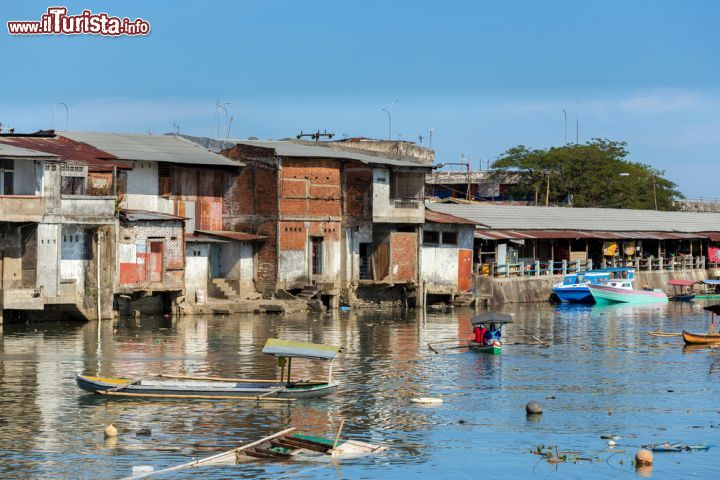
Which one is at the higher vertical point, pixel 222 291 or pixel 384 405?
pixel 222 291

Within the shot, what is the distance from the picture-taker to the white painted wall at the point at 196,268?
192 ft

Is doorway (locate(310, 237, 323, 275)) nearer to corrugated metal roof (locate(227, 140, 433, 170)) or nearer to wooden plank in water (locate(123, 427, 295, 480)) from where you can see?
corrugated metal roof (locate(227, 140, 433, 170))

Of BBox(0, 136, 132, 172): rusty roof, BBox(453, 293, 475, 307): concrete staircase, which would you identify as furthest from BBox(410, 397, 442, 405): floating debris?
BBox(453, 293, 475, 307): concrete staircase

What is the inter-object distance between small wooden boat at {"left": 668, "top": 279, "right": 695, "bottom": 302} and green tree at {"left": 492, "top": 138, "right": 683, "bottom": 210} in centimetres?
1803

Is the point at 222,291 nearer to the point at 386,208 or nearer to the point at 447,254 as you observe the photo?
the point at 386,208

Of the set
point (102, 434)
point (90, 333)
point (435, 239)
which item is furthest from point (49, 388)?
point (435, 239)

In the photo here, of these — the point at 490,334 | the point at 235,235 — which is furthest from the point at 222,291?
the point at 490,334

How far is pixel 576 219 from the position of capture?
268 feet

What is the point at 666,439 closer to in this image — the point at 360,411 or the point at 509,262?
the point at 360,411

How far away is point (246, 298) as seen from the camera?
2357 inches

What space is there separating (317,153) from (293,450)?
36.7 m

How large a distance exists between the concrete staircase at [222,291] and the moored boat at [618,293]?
22319 mm

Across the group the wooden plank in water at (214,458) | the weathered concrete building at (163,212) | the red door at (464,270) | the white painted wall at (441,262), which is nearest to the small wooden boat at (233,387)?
the wooden plank in water at (214,458)

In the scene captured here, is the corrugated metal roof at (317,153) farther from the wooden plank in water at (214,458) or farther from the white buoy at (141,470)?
the white buoy at (141,470)
